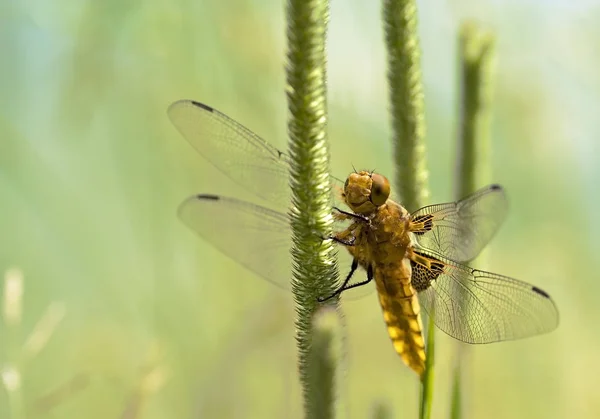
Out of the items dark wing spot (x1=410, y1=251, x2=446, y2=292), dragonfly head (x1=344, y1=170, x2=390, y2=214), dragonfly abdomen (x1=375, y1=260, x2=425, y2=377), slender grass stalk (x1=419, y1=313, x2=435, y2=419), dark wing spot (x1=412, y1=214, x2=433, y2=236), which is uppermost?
dragonfly head (x1=344, y1=170, x2=390, y2=214)

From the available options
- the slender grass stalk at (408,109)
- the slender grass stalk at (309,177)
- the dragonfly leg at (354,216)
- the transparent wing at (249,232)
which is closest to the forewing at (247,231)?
the transparent wing at (249,232)

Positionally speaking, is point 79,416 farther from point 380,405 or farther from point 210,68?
point 380,405

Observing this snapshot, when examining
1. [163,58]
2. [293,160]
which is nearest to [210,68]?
[163,58]

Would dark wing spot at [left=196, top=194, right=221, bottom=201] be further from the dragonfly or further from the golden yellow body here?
the golden yellow body

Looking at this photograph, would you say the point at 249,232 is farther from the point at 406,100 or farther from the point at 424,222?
the point at 406,100

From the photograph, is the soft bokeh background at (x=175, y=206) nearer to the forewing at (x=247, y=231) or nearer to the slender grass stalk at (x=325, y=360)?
the forewing at (x=247, y=231)

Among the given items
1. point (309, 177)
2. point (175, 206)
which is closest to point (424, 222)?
point (309, 177)

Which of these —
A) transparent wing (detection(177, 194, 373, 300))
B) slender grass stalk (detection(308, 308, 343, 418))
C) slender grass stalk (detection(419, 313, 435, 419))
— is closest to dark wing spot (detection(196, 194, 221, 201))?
transparent wing (detection(177, 194, 373, 300))
